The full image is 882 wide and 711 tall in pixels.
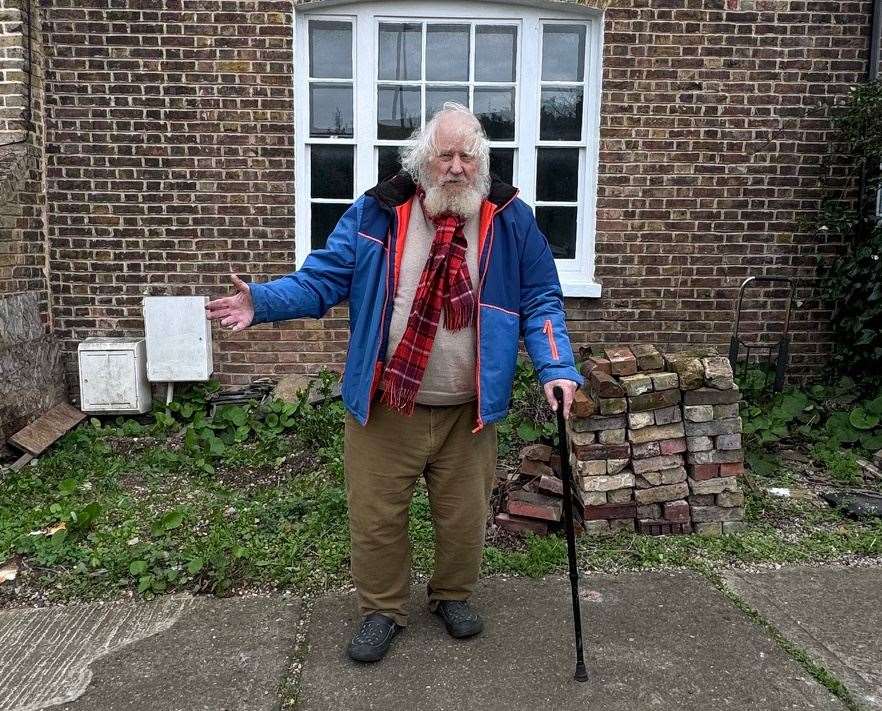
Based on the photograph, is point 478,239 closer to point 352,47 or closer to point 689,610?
point 689,610

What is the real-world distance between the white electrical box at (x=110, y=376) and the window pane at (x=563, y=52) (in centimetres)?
392

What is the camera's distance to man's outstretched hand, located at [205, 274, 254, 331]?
8.71ft

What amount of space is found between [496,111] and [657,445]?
3280 mm

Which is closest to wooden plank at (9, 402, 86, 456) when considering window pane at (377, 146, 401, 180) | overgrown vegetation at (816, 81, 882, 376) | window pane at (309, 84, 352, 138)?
window pane at (309, 84, 352, 138)

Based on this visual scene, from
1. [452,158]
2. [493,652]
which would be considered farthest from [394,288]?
[493,652]

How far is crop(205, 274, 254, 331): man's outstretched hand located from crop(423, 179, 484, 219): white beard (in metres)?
0.76

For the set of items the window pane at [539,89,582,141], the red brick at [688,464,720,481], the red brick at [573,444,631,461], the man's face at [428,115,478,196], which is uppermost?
the window pane at [539,89,582,141]

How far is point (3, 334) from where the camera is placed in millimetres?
5098

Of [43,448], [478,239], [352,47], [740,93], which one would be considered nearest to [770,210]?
[740,93]

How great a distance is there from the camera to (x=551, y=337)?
9.43 ft

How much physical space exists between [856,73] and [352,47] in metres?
3.98

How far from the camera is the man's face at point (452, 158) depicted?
109 inches

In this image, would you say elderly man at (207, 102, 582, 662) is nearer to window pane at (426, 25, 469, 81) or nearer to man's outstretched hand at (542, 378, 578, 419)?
man's outstretched hand at (542, 378, 578, 419)

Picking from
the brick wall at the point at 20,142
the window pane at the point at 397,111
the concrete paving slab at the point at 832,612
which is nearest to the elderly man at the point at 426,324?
the concrete paving slab at the point at 832,612
